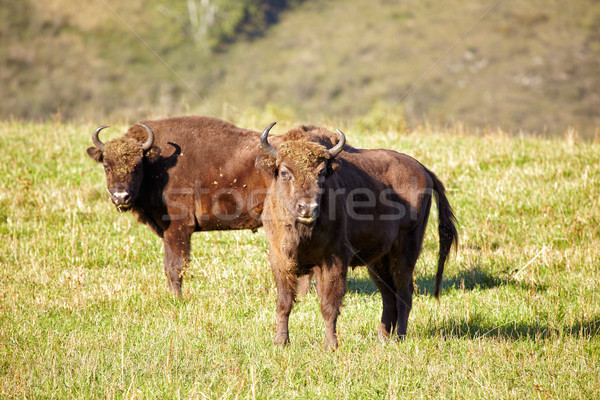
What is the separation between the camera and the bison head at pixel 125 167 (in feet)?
26.8

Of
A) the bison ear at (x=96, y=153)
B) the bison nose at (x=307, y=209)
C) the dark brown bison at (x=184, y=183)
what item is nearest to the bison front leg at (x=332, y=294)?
the bison nose at (x=307, y=209)

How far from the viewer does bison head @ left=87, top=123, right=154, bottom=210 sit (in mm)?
8172

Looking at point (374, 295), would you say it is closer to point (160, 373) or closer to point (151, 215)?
point (151, 215)

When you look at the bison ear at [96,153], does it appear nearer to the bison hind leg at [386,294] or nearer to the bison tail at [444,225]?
the bison hind leg at [386,294]

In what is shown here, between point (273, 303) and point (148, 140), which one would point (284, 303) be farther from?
point (148, 140)

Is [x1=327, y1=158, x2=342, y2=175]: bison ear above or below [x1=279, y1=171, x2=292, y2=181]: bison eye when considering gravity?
above

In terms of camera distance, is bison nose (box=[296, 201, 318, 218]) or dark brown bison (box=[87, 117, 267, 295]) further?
dark brown bison (box=[87, 117, 267, 295])

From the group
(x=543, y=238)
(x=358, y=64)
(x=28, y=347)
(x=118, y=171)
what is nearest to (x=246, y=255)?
(x=118, y=171)

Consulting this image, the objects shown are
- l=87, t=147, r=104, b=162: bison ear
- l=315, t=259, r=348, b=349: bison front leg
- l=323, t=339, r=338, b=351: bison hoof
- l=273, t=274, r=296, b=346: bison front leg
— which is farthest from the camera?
l=87, t=147, r=104, b=162: bison ear

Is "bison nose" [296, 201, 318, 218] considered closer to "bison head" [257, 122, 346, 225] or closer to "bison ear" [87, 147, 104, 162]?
"bison head" [257, 122, 346, 225]

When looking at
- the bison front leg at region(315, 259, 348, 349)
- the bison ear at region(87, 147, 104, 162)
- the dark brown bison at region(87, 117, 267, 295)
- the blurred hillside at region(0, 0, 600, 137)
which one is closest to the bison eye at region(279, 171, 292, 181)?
the bison front leg at region(315, 259, 348, 349)

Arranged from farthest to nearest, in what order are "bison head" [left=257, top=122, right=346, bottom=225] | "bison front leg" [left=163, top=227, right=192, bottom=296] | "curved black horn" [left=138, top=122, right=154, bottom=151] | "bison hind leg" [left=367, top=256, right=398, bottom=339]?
1. "curved black horn" [left=138, top=122, right=154, bottom=151]
2. "bison front leg" [left=163, top=227, right=192, bottom=296]
3. "bison hind leg" [left=367, top=256, right=398, bottom=339]
4. "bison head" [left=257, top=122, right=346, bottom=225]

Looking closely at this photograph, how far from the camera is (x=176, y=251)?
844 cm

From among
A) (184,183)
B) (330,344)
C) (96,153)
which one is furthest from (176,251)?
(330,344)
